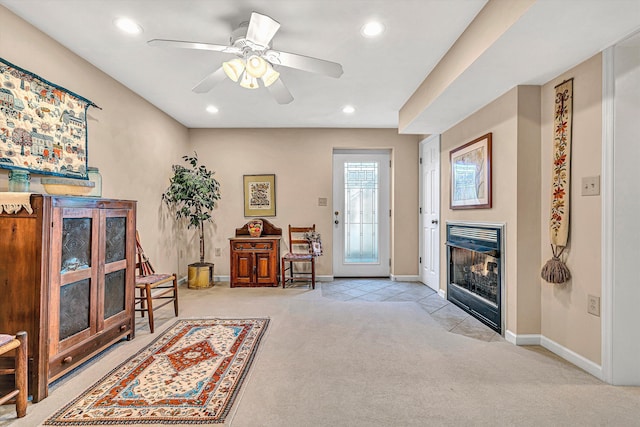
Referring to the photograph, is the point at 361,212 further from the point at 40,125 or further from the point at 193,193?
the point at 40,125

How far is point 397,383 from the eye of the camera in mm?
2104

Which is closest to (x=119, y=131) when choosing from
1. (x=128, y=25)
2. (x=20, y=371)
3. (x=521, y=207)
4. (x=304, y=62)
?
(x=128, y=25)

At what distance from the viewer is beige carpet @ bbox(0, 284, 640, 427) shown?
1762 mm

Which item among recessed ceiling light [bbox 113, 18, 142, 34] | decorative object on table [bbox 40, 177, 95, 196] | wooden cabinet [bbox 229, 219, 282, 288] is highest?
recessed ceiling light [bbox 113, 18, 142, 34]

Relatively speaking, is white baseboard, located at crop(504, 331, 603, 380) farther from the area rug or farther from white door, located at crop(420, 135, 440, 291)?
the area rug

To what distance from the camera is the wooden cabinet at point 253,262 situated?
4812 mm

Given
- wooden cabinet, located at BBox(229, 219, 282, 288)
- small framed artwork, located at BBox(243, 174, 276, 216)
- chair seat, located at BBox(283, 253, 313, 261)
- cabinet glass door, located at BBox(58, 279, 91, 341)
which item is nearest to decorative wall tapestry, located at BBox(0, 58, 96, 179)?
cabinet glass door, located at BBox(58, 279, 91, 341)

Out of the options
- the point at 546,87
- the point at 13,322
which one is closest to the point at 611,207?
the point at 546,87

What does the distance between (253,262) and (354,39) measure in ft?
11.0

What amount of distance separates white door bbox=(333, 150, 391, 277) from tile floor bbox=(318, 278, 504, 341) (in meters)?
0.29

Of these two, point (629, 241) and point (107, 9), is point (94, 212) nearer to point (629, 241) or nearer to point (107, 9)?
point (107, 9)

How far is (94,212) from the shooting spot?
7.78ft

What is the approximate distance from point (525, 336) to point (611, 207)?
1.27 m

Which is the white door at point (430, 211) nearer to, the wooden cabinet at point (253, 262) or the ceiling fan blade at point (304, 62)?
the wooden cabinet at point (253, 262)
